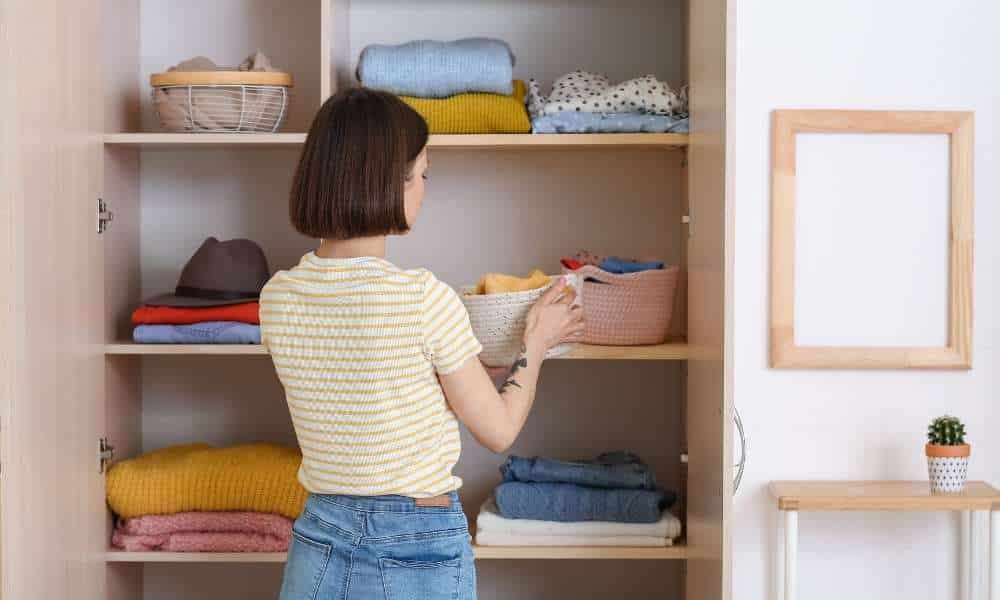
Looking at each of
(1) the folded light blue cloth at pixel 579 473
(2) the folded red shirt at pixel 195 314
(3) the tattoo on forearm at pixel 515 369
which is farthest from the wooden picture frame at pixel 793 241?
(2) the folded red shirt at pixel 195 314

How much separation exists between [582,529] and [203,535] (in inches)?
29.8

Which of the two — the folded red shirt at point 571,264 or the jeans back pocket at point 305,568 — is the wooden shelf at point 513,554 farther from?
the jeans back pocket at point 305,568

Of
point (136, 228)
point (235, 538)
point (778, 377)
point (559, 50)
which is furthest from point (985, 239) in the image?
point (136, 228)

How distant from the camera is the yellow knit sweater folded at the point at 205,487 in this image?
2.28 m

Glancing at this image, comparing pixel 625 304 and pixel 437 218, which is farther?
pixel 437 218

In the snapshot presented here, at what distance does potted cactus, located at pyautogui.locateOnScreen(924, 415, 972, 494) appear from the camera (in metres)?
2.24

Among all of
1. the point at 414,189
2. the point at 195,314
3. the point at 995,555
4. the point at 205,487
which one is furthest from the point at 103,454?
the point at 995,555

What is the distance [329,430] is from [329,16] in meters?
1.02

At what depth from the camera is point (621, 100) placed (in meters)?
2.25

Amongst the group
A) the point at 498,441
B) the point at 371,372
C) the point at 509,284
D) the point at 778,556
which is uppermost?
the point at 509,284

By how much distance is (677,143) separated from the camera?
223 centimetres

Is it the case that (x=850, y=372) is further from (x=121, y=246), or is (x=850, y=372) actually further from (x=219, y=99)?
(x=121, y=246)

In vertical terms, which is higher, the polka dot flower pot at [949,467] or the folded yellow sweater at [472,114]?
the folded yellow sweater at [472,114]

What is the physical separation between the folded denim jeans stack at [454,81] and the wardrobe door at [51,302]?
56 cm
